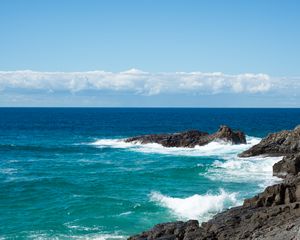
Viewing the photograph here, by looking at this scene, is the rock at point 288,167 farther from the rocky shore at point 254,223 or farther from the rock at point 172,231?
the rock at point 172,231

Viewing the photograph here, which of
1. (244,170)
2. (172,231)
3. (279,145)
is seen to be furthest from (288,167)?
(172,231)

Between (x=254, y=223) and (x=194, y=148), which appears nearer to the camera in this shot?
(x=254, y=223)

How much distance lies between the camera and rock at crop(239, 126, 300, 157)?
61.3 m

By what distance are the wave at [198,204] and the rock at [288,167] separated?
26.5ft

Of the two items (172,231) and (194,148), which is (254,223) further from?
(194,148)

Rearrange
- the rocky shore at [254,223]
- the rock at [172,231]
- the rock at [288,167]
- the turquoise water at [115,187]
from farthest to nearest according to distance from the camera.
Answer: the rock at [288,167]
the turquoise water at [115,187]
the rock at [172,231]
the rocky shore at [254,223]

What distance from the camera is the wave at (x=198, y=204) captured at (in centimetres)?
3503

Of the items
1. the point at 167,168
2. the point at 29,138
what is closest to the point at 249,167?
the point at 167,168

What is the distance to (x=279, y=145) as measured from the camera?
63062mm

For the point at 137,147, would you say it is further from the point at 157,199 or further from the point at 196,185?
the point at 157,199

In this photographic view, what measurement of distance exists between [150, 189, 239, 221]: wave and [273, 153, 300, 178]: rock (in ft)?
26.5

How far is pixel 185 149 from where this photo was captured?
74000mm

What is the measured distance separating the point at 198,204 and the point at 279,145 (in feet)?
96.0

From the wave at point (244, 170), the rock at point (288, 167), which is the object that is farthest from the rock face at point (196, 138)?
the rock at point (288, 167)
